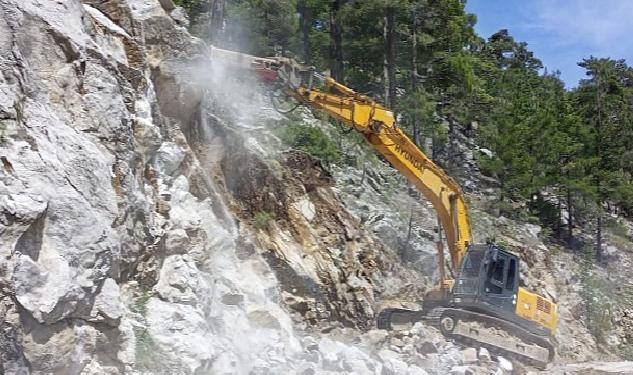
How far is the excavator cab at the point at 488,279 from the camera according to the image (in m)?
14.8

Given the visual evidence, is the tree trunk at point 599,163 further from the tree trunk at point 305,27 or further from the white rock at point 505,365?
the white rock at point 505,365

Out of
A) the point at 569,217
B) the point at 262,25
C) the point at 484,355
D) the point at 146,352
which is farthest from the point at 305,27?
the point at 146,352

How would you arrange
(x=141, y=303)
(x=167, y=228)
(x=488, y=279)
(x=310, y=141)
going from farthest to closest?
1. (x=310, y=141)
2. (x=488, y=279)
3. (x=167, y=228)
4. (x=141, y=303)

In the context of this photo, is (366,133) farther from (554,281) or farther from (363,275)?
(554,281)

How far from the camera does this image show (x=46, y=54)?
7879 mm

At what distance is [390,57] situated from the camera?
26359mm

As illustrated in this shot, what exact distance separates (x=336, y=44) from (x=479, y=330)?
62.9 ft

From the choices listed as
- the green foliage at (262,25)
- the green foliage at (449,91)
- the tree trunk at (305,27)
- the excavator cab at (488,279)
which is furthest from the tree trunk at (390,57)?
the excavator cab at (488,279)

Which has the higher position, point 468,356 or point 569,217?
point 569,217

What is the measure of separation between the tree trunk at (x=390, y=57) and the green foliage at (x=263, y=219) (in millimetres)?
12110

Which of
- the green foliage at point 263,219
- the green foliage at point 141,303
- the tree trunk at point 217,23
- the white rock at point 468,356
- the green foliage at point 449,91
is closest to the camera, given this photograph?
the green foliage at point 141,303

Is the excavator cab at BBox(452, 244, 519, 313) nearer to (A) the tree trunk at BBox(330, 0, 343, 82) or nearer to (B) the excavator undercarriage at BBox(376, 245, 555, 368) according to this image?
(B) the excavator undercarriage at BBox(376, 245, 555, 368)

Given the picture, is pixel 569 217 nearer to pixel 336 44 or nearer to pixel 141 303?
pixel 336 44

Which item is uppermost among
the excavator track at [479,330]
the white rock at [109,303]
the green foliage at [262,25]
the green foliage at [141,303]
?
the green foliage at [262,25]
